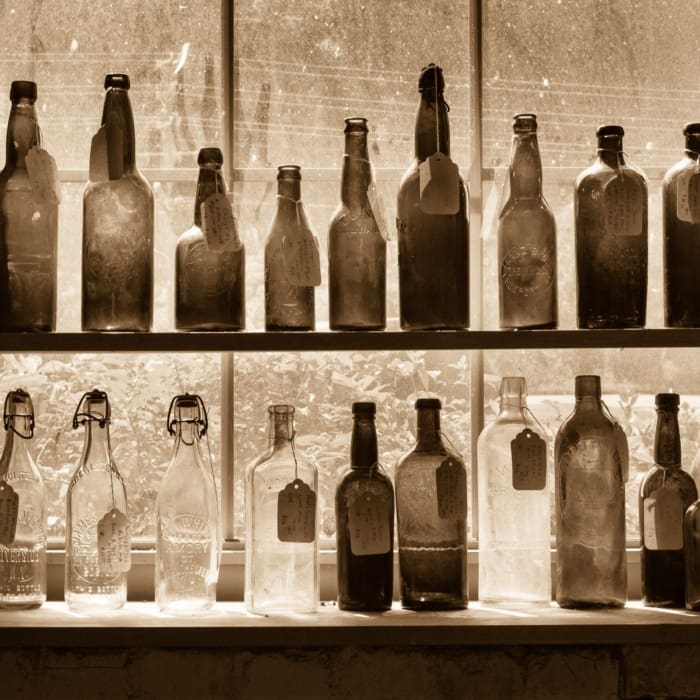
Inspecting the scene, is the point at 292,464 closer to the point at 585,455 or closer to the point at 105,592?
the point at 105,592

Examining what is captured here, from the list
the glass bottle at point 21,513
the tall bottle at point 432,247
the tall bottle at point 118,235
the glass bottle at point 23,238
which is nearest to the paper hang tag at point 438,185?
the tall bottle at point 432,247

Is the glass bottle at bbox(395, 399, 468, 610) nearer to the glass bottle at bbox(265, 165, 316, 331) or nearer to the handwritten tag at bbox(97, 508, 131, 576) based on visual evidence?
the glass bottle at bbox(265, 165, 316, 331)

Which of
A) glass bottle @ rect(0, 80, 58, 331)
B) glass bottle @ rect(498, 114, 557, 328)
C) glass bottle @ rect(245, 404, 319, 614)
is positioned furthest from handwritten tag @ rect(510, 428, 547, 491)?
glass bottle @ rect(0, 80, 58, 331)

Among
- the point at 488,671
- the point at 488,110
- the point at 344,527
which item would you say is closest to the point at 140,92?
the point at 488,110

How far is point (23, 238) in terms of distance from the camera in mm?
1582

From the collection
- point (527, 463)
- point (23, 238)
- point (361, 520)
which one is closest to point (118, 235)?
point (23, 238)

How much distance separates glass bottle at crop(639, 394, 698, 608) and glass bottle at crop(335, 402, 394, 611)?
14.7 inches

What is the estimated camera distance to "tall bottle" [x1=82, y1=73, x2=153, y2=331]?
1.55 metres

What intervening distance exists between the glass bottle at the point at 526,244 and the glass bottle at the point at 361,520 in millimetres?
263

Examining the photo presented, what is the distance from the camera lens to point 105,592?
158cm

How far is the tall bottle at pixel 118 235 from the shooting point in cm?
155

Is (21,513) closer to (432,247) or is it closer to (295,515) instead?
(295,515)

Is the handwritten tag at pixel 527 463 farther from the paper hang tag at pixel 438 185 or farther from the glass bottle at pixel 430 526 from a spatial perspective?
the paper hang tag at pixel 438 185

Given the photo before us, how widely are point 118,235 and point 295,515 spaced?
0.49 m
